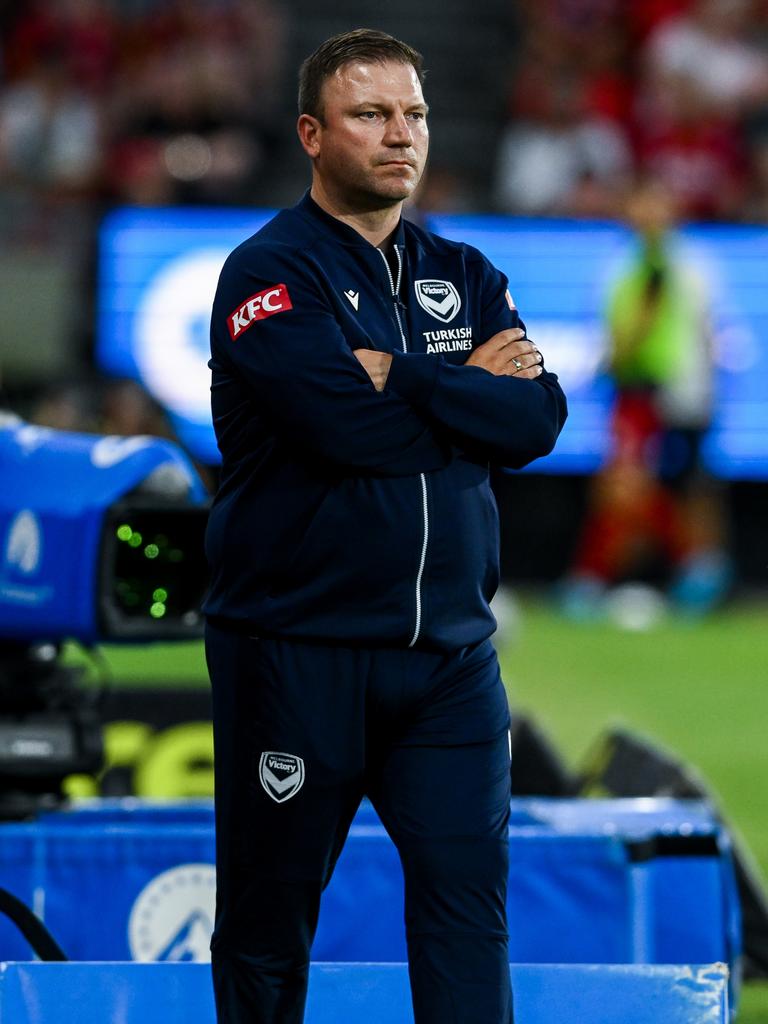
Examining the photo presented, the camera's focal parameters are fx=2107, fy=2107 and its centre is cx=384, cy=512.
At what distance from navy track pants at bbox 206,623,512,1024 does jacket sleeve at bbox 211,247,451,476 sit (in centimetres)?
29

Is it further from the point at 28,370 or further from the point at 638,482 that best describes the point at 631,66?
the point at 28,370

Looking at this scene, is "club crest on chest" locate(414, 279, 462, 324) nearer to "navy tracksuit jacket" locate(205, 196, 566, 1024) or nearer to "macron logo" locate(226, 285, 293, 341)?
"navy tracksuit jacket" locate(205, 196, 566, 1024)

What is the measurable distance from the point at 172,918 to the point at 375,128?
187 cm

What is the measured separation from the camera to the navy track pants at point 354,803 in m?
3.02

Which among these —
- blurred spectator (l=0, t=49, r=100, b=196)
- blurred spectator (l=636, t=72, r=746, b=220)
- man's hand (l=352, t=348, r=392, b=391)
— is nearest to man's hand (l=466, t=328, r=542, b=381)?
man's hand (l=352, t=348, r=392, b=391)

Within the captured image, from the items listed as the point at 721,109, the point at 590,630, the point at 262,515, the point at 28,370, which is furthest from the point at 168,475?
the point at 721,109

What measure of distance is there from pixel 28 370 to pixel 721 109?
5.10m

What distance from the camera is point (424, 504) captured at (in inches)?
119

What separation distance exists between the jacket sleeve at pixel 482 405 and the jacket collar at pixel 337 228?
0.63 ft

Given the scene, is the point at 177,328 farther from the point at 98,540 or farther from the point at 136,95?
the point at 98,540

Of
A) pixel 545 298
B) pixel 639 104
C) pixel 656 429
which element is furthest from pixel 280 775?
pixel 639 104

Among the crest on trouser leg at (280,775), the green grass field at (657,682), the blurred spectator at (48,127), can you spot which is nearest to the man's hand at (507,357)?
the crest on trouser leg at (280,775)

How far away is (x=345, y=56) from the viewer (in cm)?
305

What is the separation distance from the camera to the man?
2998 mm
